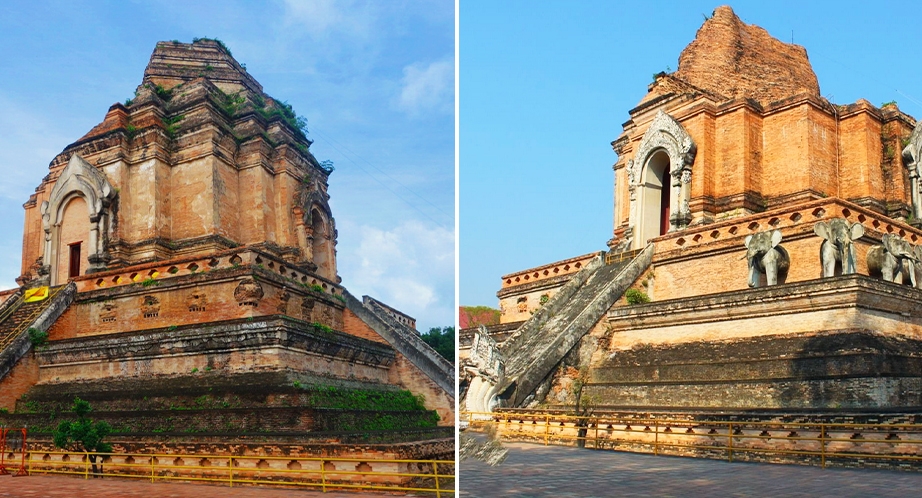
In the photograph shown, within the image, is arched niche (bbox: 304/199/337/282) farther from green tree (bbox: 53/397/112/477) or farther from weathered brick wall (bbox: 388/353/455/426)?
green tree (bbox: 53/397/112/477)

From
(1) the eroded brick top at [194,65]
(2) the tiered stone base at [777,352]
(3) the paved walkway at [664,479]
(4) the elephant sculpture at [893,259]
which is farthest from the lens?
(1) the eroded brick top at [194,65]

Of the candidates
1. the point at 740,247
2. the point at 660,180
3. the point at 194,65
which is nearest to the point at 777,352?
the point at 740,247

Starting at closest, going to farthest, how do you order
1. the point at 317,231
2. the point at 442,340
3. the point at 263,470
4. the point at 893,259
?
the point at 263,470 < the point at 893,259 < the point at 317,231 < the point at 442,340

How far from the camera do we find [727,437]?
1149 centimetres

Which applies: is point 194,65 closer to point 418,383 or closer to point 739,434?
point 418,383

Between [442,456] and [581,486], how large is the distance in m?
3.33

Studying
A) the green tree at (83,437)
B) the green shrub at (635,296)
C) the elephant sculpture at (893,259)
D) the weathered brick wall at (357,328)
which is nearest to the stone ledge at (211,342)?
the green tree at (83,437)

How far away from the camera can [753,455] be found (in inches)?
441

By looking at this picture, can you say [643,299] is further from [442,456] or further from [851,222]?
[442,456]

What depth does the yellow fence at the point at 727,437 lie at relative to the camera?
1011 centimetres

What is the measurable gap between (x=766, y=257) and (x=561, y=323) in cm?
402

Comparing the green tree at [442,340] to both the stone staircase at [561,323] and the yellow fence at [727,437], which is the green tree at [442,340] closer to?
the stone staircase at [561,323]

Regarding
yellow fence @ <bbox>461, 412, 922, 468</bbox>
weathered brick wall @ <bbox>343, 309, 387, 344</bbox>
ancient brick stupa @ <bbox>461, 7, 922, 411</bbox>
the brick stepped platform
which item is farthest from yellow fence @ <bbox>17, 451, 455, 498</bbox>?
weathered brick wall @ <bbox>343, 309, 387, 344</bbox>

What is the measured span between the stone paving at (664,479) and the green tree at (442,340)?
17.8 metres
